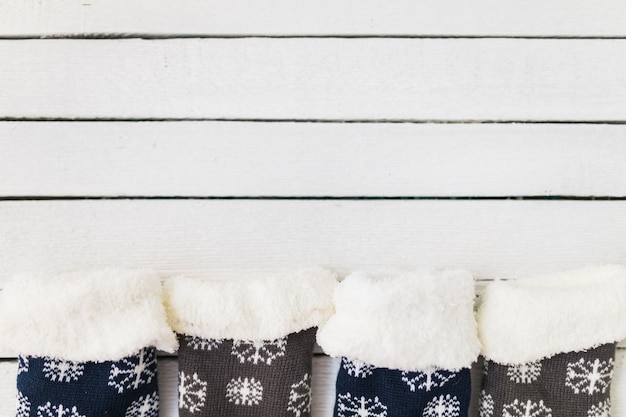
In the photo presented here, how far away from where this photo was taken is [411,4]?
33.2 inches

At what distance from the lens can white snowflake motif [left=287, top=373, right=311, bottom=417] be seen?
83cm

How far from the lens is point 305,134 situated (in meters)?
0.85

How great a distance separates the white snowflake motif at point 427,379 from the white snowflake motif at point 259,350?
180 mm

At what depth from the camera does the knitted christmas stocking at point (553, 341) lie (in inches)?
32.0

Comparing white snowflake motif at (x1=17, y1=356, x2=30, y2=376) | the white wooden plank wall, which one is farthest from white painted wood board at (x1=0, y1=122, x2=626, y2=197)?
white snowflake motif at (x1=17, y1=356, x2=30, y2=376)

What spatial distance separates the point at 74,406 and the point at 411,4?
Answer: 73 centimetres

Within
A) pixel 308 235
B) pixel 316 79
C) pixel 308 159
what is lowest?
pixel 308 235

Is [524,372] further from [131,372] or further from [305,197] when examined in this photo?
[131,372]

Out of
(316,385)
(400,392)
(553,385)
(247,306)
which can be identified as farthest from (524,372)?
(247,306)

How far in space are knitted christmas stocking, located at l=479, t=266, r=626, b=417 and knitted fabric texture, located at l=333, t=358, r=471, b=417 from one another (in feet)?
0.19

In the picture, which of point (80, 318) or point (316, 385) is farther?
point (316, 385)

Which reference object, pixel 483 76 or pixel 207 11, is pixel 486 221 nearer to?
pixel 483 76

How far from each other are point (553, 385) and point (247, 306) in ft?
1.50

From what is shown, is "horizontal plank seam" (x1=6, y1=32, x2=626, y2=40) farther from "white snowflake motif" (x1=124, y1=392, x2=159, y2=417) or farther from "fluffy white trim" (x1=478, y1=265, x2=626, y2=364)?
"white snowflake motif" (x1=124, y1=392, x2=159, y2=417)
